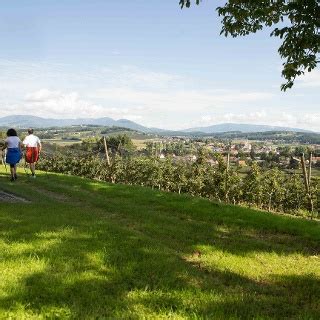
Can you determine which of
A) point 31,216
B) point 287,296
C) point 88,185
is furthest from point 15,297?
point 88,185

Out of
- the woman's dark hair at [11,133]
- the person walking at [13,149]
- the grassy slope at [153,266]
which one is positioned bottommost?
the grassy slope at [153,266]

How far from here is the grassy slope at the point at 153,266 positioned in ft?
22.2

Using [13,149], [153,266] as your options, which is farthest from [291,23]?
[13,149]

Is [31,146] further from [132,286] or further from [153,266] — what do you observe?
[132,286]

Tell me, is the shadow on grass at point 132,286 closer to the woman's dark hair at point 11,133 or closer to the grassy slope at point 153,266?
the grassy slope at point 153,266

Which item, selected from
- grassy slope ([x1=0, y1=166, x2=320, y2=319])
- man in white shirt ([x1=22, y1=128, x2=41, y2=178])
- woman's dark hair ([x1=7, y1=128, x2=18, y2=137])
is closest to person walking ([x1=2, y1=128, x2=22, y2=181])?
woman's dark hair ([x1=7, y1=128, x2=18, y2=137])

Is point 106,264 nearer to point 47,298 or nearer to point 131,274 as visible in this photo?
point 131,274

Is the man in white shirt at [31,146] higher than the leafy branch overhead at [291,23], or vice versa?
the leafy branch overhead at [291,23]

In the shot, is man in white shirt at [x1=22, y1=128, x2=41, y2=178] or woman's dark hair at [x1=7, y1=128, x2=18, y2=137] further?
man in white shirt at [x1=22, y1=128, x2=41, y2=178]

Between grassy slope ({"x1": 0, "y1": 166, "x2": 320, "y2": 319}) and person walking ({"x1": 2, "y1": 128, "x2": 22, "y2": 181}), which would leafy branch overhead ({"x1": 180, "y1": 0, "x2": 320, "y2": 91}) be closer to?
grassy slope ({"x1": 0, "y1": 166, "x2": 320, "y2": 319})

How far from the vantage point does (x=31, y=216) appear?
1347 cm

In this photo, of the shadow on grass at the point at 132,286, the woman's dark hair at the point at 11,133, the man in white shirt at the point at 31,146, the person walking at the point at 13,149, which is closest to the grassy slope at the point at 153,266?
the shadow on grass at the point at 132,286

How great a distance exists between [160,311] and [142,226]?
24.7 feet

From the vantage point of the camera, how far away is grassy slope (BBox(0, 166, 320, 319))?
6.78 meters
